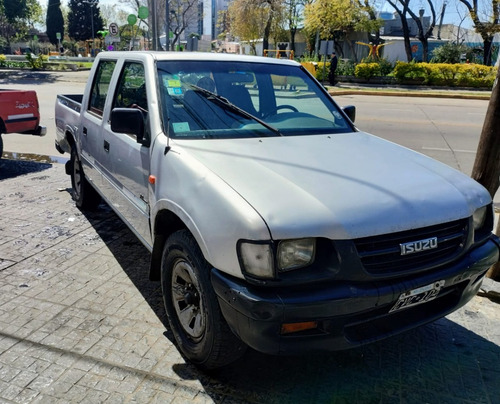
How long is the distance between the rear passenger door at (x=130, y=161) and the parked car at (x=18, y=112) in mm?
4278

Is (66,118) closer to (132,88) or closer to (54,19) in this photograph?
(132,88)

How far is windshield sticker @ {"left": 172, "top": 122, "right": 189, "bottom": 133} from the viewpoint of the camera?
322 cm

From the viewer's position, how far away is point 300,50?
54125 millimetres

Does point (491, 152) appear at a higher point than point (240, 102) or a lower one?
lower

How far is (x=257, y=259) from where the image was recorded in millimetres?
2244

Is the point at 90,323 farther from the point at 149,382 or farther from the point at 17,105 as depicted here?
the point at 17,105

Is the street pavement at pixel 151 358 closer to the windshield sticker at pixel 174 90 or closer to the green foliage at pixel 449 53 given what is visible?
→ the windshield sticker at pixel 174 90

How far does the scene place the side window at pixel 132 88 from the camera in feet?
12.2

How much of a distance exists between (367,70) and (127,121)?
26404 mm

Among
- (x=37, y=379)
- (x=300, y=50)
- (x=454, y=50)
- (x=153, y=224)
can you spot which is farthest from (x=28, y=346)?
(x=300, y=50)

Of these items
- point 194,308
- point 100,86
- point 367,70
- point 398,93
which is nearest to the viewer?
point 194,308

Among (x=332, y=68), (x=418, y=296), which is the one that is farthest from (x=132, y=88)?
(x=332, y=68)

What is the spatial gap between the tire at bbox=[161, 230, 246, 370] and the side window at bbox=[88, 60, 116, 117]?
2.24 m

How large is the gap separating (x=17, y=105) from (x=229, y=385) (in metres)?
6.83
